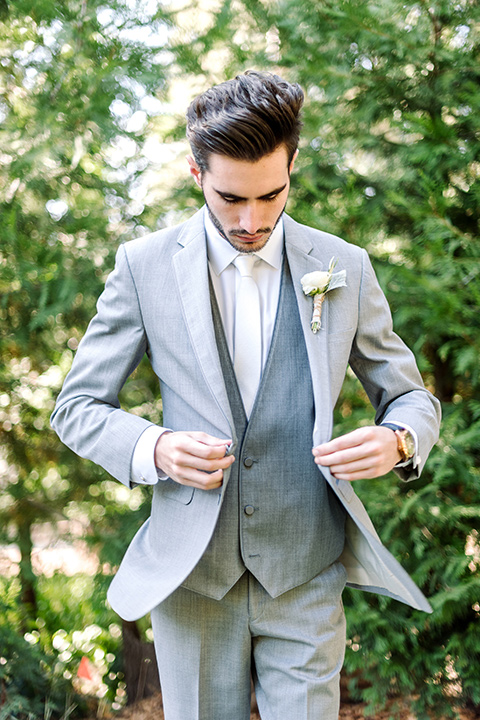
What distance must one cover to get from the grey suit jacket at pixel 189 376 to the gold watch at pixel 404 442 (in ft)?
0.09

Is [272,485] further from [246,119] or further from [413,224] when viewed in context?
[413,224]

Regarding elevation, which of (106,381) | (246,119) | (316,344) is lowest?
(106,381)

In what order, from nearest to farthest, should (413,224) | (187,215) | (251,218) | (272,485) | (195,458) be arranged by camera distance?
(195,458), (251,218), (272,485), (413,224), (187,215)

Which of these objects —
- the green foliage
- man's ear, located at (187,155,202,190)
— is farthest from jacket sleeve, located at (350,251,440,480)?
the green foliage

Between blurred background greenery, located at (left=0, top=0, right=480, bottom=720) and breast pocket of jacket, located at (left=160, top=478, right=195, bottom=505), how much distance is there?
1237 mm

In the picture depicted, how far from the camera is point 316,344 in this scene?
1.47m

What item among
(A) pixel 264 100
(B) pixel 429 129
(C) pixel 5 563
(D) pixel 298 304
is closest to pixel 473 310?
(B) pixel 429 129

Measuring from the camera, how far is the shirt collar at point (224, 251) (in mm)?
1563

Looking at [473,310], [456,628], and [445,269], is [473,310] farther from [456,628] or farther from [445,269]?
[456,628]

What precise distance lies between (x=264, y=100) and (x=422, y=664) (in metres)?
2.30

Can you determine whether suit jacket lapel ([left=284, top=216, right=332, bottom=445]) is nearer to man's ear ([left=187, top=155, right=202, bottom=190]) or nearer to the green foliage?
man's ear ([left=187, top=155, right=202, bottom=190])

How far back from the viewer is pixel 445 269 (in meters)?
2.45

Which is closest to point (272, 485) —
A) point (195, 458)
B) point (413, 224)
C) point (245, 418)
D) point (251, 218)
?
point (245, 418)

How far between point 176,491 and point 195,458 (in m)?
0.27
